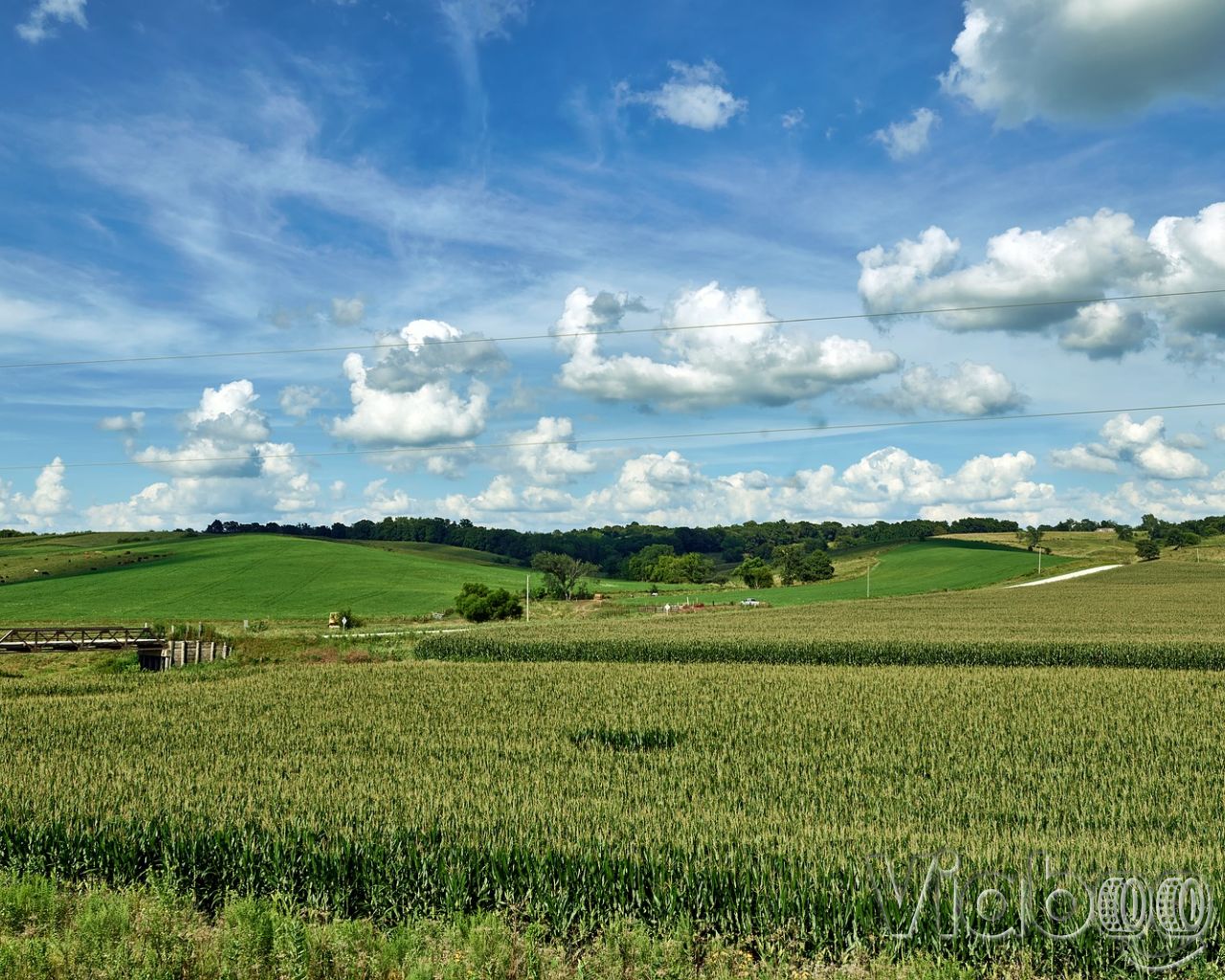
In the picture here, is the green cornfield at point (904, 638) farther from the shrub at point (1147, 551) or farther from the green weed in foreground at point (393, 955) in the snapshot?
the shrub at point (1147, 551)

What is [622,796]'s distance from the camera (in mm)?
14914

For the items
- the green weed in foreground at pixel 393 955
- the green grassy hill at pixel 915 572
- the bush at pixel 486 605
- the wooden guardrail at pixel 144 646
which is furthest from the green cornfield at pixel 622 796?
the green grassy hill at pixel 915 572

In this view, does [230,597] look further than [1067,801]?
Yes

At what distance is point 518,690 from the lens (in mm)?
30484

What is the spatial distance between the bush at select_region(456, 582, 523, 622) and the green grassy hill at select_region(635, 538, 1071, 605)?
2374 cm

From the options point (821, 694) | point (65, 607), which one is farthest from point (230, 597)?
point (821, 694)

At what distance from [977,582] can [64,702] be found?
104 meters

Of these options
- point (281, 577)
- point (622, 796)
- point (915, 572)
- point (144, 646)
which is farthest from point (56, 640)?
point (915, 572)

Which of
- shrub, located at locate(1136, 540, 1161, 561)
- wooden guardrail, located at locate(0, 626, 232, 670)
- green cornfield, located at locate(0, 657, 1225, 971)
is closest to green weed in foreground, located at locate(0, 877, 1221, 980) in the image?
green cornfield, located at locate(0, 657, 1225, 971)

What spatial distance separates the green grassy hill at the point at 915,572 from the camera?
10769 cm

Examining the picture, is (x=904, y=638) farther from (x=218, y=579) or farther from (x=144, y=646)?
(x=218, y=579)

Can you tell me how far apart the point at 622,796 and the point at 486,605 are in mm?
69972

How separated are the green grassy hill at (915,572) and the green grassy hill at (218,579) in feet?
103

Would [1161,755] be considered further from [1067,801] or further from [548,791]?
[548,791]
